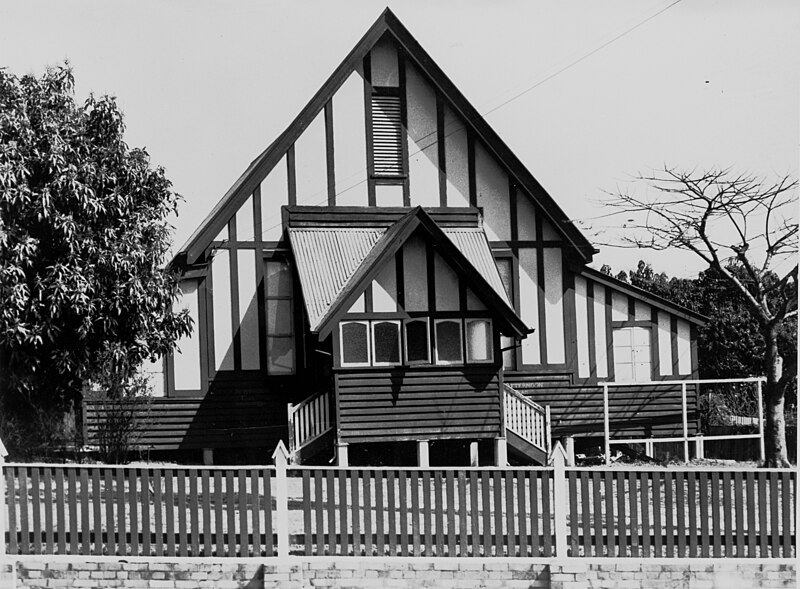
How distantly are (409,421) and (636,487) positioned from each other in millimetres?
7368

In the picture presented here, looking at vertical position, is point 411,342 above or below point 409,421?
above

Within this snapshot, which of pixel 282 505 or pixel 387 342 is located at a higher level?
pixel 387 342

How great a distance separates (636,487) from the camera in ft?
36.9

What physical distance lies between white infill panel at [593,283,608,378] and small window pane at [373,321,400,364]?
498 centimetres

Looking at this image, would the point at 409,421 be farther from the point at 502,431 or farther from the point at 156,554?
the point at 156,554

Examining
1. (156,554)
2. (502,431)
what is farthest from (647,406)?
(156,554)

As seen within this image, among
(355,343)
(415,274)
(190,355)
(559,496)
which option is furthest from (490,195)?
(559,496)

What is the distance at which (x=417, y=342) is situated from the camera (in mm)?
18156

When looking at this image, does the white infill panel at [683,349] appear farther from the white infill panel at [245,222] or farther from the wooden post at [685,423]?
the white infill panel at [245,222]

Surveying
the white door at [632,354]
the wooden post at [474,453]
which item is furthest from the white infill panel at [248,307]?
the white door at [632,354]

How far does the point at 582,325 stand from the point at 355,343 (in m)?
5.48

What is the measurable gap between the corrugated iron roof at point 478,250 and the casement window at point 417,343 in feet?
Result: 5.70

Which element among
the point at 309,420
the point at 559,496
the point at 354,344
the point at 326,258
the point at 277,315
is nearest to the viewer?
the point at 559,496

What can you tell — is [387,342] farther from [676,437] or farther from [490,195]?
[676,437]
